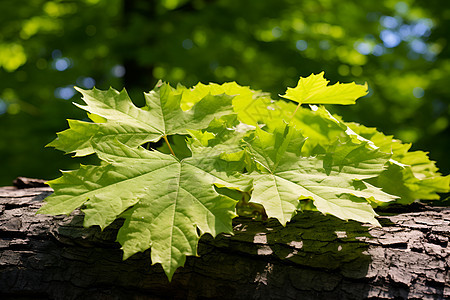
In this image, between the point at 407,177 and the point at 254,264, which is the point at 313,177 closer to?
the point at 254,264

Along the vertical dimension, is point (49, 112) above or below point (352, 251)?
above

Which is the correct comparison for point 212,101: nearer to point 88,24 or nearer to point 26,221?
point 26,221

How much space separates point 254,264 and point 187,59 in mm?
3794

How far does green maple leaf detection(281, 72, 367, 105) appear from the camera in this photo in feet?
3.71

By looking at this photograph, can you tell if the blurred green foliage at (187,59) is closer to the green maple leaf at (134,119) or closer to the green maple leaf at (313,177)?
the green maple leaf at (134,119)

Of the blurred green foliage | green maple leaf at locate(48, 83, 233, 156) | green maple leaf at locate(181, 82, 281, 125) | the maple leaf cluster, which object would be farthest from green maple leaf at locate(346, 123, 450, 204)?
the blurred green foliage

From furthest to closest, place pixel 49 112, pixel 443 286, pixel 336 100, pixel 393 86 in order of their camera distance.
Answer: pixel 393 86
pixel 49 112
pixel 336 100
pixel 443 286

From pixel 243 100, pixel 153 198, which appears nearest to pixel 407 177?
pixel 243 100

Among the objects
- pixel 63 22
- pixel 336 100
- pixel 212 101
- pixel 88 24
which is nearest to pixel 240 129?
pixel 212 101

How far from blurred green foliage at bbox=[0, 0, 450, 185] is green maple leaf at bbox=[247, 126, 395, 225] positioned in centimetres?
318

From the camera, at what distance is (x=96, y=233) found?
40.3 inches

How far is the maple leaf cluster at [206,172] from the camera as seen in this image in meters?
0.84

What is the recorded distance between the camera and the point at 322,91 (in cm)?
116

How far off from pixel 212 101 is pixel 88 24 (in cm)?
444
